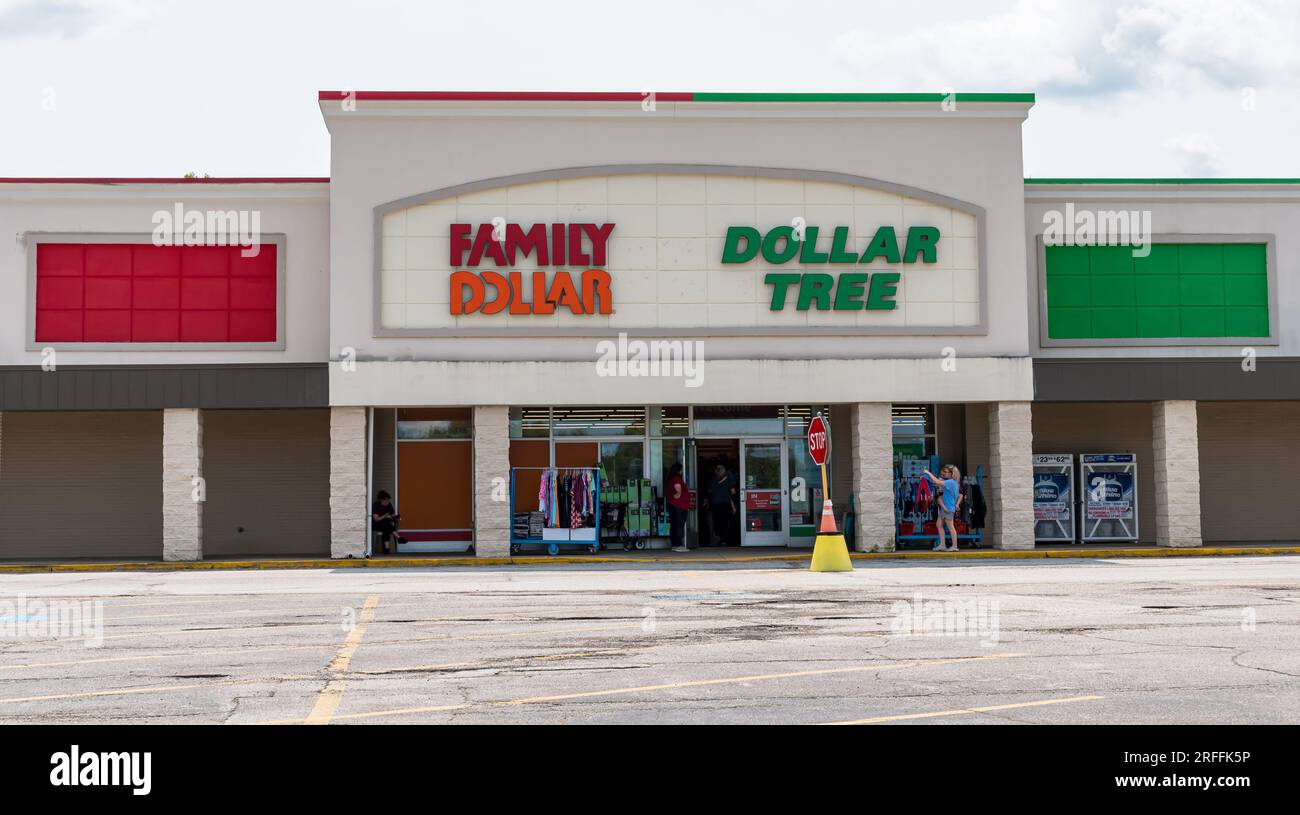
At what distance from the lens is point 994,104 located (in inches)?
1094

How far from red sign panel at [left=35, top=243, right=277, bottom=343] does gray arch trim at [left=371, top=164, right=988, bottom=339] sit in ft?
9.44

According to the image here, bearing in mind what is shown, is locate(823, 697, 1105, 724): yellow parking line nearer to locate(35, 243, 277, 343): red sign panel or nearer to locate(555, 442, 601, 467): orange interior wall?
locate(555, 442, 601, 467): orange interior wall

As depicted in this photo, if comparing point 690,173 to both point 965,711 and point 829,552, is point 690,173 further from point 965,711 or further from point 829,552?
point 965,711

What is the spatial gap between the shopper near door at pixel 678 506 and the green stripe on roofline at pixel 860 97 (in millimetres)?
7545

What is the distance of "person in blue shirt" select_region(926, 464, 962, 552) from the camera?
27172 millimetres

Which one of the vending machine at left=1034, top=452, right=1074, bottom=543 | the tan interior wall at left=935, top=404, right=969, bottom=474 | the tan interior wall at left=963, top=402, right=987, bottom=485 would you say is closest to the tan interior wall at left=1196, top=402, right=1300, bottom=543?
the vending machine at left=1034, top=452, right=1074, bottom=543

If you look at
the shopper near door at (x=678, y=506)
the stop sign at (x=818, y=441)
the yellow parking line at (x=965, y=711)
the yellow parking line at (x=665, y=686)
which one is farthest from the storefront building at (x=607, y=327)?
the yellow parking line at (x=965, y=711)

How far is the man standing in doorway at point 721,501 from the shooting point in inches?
1139

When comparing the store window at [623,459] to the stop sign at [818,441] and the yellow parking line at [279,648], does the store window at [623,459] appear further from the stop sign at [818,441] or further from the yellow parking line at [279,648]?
the yellow parking line at [279,648]

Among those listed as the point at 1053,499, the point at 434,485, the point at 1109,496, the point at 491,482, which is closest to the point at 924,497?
the point at 1053,499

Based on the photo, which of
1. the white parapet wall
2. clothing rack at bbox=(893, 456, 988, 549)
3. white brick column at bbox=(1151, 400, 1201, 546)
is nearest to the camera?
the white parapet wall

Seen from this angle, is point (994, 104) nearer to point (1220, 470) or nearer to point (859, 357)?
point (859, 357)

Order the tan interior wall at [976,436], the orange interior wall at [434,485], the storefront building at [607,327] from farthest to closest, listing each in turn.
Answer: the tan interior wall at [976,436]
the orange interior wall at [434,485]
the storefront building at [607,327]

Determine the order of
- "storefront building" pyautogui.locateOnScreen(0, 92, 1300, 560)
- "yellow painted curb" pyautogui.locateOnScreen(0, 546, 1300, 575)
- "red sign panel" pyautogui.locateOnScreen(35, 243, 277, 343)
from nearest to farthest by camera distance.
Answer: "yellow painted curb" pyautogui.locateOnScreen(0, 546, 1300, 575) → "storefront building" pyautogui.locateOnScreen(0, 92, 1300, 560) → "red sign panel" pyautogui.locateOnScreen(35, 243, 277, 343)
